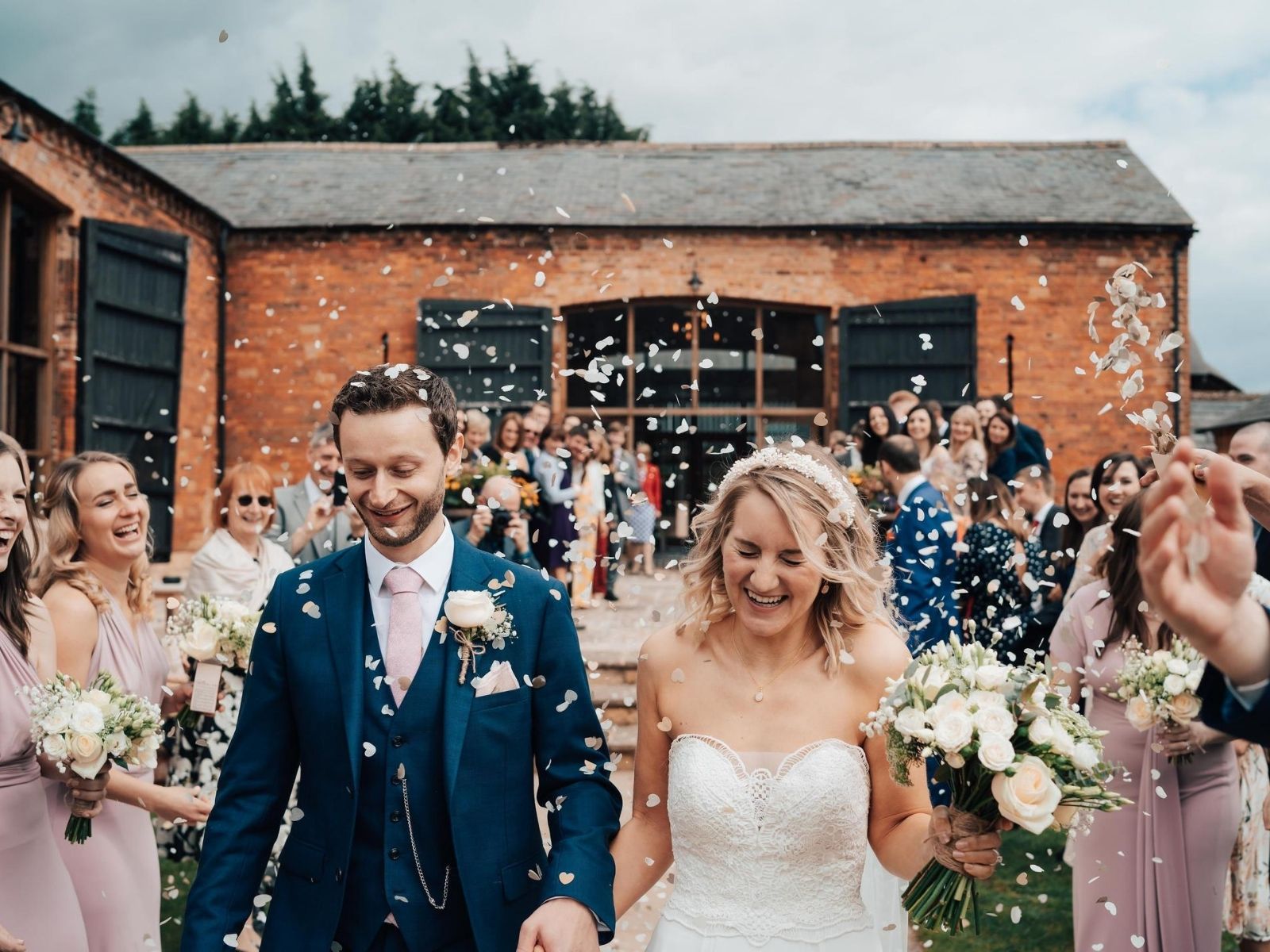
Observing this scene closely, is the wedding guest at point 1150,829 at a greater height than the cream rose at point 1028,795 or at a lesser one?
lesser

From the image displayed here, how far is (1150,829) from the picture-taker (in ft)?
12.1

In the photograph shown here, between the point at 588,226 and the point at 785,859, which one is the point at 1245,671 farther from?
the point at 588,226

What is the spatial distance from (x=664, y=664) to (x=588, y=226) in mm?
11984

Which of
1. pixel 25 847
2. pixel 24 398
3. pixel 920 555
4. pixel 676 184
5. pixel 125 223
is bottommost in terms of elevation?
pixel 25 847

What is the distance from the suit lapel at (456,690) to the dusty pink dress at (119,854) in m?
1.58

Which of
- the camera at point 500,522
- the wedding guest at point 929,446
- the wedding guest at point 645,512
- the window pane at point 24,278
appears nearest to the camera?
the wedding guest at point 929,446

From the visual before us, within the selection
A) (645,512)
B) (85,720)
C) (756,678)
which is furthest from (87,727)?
(645,512)

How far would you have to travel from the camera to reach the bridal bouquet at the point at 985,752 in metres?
2.12

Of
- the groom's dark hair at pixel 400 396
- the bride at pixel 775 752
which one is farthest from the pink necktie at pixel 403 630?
the bride at pixel 775 752

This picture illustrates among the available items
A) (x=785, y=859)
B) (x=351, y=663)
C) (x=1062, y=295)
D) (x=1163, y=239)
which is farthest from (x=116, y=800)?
(x=1163, y=239)

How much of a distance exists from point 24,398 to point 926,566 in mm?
9411

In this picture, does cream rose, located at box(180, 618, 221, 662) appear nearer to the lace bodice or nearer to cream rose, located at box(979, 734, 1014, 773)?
the lace bodice

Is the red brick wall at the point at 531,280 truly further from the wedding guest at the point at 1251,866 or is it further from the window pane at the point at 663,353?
the wedding guest at the point at 1251,866

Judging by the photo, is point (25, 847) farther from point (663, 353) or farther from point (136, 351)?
point (663, 353)
